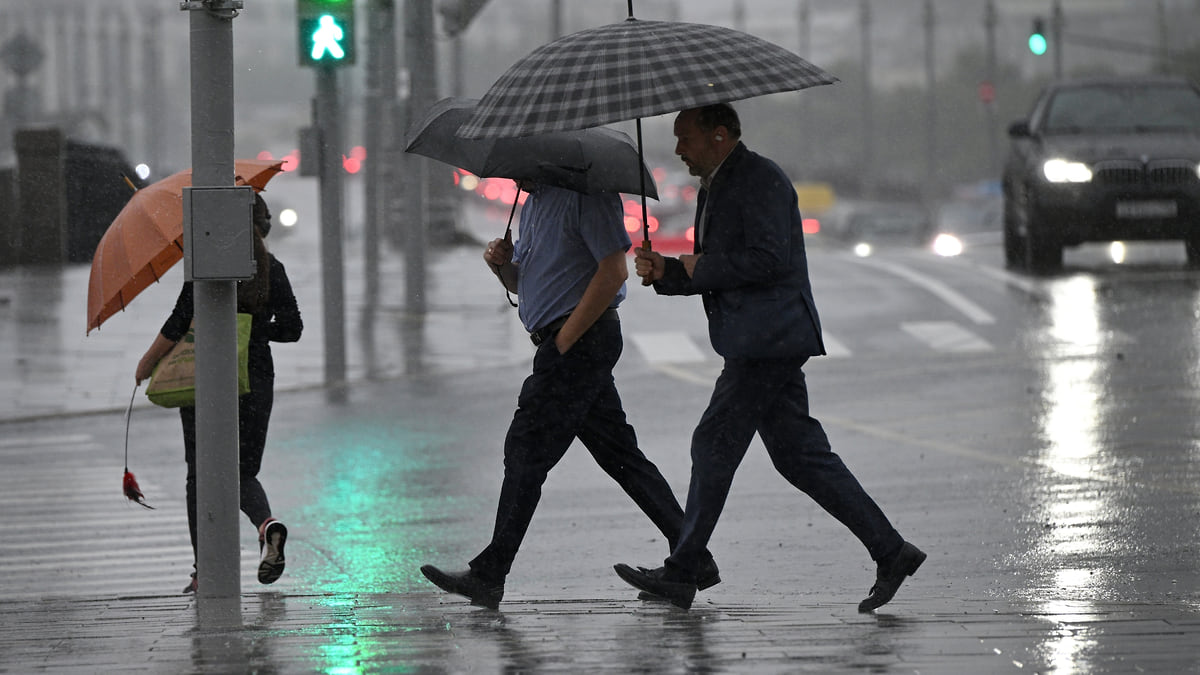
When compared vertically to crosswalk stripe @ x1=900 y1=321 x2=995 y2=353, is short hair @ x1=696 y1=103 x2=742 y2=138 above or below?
above

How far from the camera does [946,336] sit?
16.3m

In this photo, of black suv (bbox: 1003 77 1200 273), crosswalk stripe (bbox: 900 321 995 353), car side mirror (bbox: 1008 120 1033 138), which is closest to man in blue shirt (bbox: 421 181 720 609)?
crosswalk stripe (bbox: 900 321 995 353)

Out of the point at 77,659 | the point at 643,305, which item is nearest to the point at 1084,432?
the point at 77,659

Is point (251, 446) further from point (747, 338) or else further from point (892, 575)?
point (892, 575)

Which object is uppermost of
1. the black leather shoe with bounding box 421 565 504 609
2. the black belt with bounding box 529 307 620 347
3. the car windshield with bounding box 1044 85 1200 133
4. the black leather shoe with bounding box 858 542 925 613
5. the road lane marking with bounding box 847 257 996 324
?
the black belt with bounding box 529 307 620 347

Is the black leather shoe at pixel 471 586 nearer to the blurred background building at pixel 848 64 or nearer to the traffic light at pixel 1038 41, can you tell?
the traffic light at pixel 1038 41

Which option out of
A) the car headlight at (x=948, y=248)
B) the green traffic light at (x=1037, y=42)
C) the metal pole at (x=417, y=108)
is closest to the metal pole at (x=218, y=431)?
the metal pole at (x=417, y=108)

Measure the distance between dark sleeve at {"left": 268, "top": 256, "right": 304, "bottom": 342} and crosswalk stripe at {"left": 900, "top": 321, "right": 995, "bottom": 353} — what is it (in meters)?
8.69

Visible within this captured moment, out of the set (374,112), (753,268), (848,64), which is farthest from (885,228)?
(753,268)

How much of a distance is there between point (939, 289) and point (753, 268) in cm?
1404

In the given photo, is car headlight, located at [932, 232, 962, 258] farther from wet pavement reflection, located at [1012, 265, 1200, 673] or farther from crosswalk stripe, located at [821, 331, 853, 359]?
crosswalk stripe, located at [821, 331, 853, 359]

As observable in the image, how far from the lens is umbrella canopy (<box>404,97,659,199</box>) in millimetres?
6531

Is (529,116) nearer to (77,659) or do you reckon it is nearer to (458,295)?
(77,659)

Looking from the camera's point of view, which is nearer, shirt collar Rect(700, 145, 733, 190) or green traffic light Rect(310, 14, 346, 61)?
shirt collar Rect(700, 145, 733, 190)
